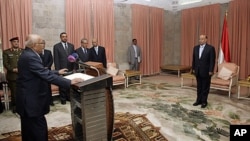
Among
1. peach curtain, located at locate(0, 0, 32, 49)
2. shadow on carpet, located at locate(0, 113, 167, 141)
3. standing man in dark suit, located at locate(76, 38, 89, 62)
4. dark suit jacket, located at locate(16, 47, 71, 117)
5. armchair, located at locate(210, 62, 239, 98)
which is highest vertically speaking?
peach curtain, located at locate(0, 0, 32, 49)

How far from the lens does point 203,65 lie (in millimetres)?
4703

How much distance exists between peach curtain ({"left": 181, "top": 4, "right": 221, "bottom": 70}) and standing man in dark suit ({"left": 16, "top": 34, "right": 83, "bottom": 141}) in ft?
24.0

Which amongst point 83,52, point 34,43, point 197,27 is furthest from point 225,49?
point 34,43

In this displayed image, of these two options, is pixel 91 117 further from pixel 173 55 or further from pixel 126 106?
pixel 173 55

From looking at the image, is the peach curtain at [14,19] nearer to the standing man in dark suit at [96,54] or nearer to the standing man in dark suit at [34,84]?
the standing man in dark suit at [96,54]

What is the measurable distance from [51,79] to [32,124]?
61 centimetres

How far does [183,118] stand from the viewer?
13.6ft

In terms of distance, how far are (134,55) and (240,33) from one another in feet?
11.9

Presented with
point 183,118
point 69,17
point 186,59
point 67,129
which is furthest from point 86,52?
point 186,59

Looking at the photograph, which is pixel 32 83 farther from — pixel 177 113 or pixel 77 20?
pixel 77 20

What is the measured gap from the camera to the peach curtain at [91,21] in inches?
267

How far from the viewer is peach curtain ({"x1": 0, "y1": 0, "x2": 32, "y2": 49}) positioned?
564 cm

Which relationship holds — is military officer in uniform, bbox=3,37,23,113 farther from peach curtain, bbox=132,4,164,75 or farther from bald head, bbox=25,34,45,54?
peach curtain, bbox=132,4,164,75

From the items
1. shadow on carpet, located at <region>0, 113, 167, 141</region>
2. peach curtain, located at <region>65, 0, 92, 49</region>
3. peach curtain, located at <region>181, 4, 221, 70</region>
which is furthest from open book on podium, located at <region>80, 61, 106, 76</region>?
peach curtain, located at <region>181, 4, 221, 70</region>
